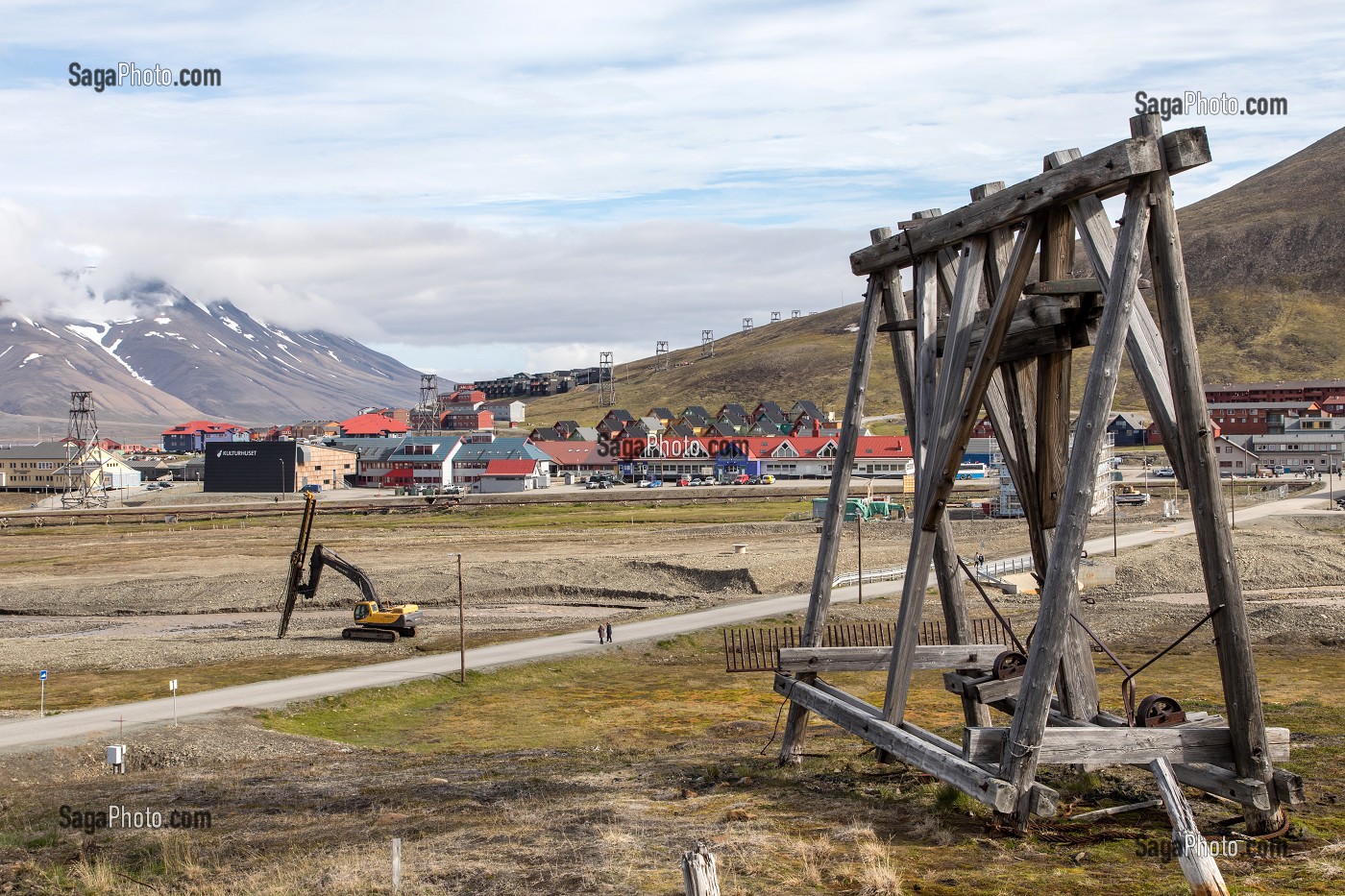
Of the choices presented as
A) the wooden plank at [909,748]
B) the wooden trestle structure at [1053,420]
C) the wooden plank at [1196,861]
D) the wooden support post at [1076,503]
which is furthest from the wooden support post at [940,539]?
the wooden plank at [1196,861]

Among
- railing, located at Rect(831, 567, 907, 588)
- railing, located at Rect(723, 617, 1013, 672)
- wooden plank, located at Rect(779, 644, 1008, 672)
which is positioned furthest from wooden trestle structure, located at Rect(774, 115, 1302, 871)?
railing, located at Rect(831, 567, 907, 588)

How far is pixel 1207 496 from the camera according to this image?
12.6m

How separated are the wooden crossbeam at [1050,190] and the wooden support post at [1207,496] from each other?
0.30 m

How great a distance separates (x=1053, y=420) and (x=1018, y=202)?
3.36 metres

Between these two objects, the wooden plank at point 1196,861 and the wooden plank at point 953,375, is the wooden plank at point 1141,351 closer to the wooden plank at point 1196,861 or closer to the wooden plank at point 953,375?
the wooden plank at point 953,375

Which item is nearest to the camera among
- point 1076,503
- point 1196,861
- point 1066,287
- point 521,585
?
point 1196,861

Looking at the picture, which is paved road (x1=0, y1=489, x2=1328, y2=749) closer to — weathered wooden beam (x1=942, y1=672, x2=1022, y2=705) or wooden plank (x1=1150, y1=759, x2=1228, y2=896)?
weathered wooden beam (x1=942, y1=672, x2=1022, y2=705)

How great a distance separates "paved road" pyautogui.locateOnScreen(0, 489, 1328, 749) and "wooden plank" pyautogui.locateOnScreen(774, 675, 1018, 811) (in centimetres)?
1872

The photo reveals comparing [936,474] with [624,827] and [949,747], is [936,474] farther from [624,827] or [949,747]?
[624,827]

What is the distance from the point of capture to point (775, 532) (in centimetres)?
8481

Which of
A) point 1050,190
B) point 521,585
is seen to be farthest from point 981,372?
point 521,585

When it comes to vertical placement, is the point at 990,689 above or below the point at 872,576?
above

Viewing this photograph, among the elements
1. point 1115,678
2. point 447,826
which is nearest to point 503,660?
point 1115,678

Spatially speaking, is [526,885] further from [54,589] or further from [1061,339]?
[54,589]
